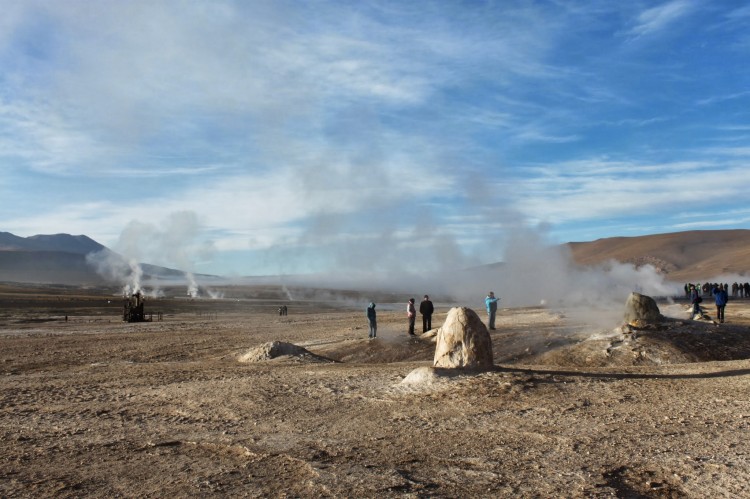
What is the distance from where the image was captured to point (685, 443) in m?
7.39

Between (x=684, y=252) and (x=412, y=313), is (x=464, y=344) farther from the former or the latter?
(x=684, y=252)

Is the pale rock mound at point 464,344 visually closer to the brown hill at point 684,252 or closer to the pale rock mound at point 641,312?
the pale rock mound at point 641,312

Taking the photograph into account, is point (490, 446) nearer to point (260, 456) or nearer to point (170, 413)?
point (260, 456)

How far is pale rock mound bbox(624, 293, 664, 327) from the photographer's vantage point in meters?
18.4

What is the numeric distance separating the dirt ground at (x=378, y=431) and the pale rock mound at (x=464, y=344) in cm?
58

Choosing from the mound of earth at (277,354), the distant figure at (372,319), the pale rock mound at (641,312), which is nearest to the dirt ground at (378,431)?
the mound of earth at (277,354)

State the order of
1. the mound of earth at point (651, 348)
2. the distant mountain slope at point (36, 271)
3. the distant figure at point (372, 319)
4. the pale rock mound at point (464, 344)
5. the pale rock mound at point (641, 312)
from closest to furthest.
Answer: the pale rock mound at point (464, 344), the mound of earth at point (651, 348), the pale rock mound at point (641, 312), the distant figure at point (372, 319), the distant mountain slope at point (36, 271)

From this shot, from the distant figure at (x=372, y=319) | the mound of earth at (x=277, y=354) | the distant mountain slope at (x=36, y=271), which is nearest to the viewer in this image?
the mound of earth at (x=277, y=354)

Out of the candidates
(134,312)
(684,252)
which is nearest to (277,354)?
(134,312)

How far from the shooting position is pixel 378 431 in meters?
8.33

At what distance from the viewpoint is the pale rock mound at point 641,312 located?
60.3 feet

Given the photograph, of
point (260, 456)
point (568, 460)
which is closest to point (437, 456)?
point (568, 460)

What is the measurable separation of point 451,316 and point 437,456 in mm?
5545

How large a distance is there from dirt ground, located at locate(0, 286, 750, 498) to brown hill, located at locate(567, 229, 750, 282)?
278 ft
